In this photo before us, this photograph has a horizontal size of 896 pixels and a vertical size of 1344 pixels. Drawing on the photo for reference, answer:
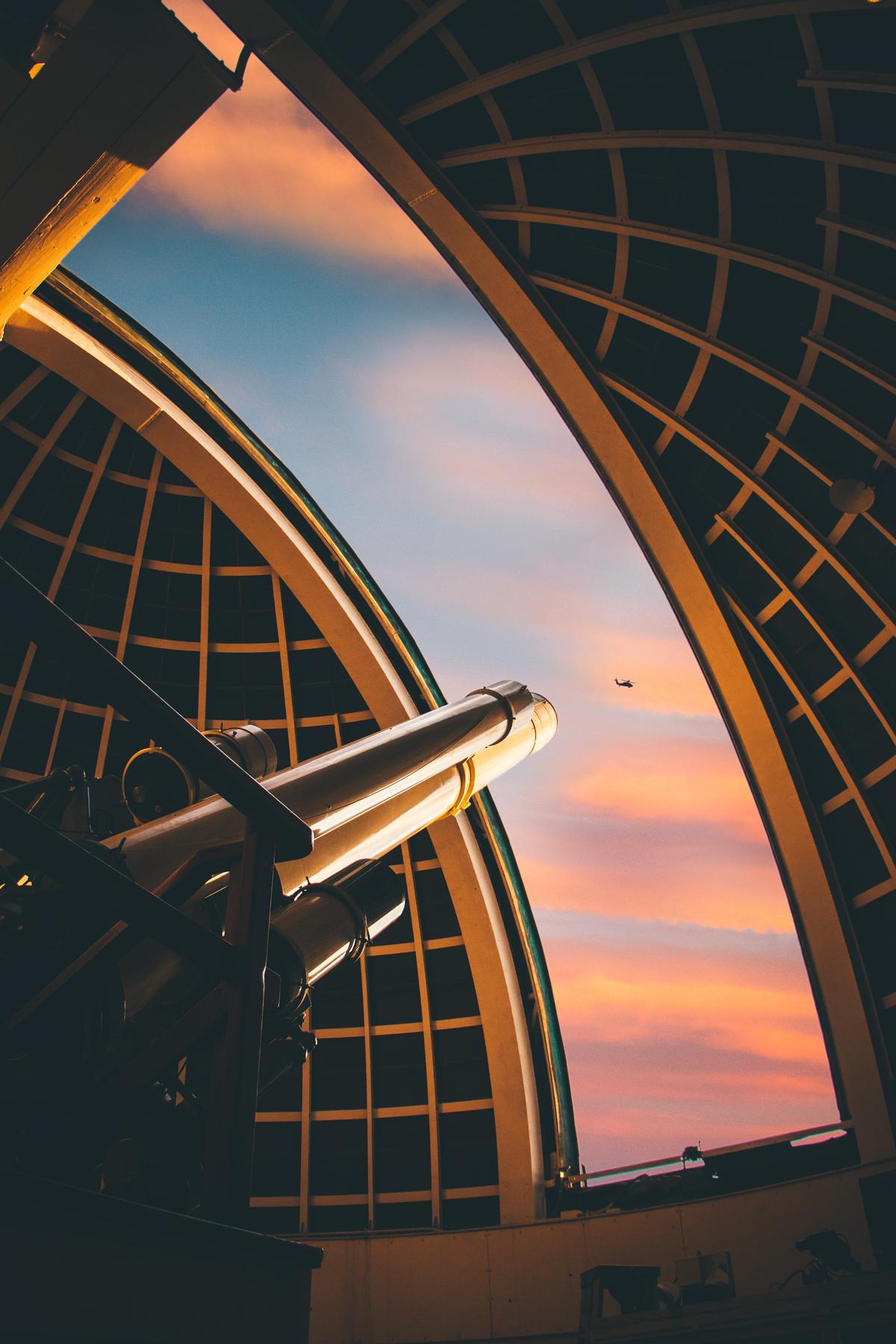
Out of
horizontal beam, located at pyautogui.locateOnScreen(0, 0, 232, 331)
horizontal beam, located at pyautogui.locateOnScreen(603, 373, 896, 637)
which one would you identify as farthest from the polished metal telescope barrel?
horizontal beam, located at pyautogui.locateOnScreen(603, 373, 896, 637)

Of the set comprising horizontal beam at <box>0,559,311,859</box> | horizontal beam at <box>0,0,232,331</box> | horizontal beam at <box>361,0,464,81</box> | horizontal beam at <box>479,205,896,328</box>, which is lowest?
horizontal beam at <box>0,559,311,859</box>

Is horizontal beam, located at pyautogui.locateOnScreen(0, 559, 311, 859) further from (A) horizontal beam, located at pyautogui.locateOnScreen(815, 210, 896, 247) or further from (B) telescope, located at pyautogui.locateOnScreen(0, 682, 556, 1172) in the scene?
(A) horizontal beam, located at pyautogui.locateOnScreen(815, 210, 896, 247)

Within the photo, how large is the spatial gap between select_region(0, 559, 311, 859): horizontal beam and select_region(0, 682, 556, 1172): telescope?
0.33m

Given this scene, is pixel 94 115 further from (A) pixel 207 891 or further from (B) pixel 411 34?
(B) pixel 411 34

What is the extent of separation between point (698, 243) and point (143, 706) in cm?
1602

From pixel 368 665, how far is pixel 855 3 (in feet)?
57.3

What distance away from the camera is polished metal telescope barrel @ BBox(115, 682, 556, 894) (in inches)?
335

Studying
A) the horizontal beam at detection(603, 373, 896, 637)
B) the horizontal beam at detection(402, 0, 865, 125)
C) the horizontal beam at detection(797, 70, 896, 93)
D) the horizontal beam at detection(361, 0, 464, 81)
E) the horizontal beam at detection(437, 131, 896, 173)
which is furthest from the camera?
the horizontal beam at detection(603, 373, 896, 637)

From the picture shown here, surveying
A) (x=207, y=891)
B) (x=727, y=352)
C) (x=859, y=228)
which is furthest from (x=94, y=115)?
(x=727, y=352)

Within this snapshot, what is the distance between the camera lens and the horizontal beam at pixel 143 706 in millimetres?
4363

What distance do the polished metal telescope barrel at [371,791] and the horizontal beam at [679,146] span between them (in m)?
10.0

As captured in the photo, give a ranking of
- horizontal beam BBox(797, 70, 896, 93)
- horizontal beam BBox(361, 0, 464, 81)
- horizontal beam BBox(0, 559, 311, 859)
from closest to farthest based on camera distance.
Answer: horizontal beam BBox(0, 559, 311, 859) < horizontal beam BBox(797, 70, 896, 93) < horizontal beam BBox(361, 0, 464, 81)

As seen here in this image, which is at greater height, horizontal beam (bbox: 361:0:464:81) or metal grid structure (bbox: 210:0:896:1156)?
horizontal beam (bbox: 361:0:464:81)

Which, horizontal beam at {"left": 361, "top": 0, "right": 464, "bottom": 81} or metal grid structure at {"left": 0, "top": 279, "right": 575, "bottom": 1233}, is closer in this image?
horizontal beam at {"left": 361, "top": 0, "right": 464, "bottom": 81}
